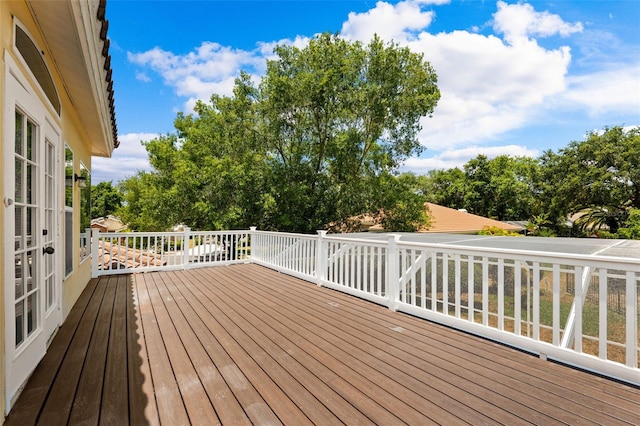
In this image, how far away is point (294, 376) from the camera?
2.30 meters

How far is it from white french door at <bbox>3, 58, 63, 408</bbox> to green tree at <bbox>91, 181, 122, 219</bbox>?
147ft

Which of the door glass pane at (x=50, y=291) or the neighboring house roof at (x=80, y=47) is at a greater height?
the neighboring house roof at (x=80, y=47)

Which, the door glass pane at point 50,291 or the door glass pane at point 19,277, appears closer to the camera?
the door glass pane at point 19,277

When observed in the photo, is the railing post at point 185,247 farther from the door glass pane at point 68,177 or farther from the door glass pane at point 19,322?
the door glass pane at point 19,322

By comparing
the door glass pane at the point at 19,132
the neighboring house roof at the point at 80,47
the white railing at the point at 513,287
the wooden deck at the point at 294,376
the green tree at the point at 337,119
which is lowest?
the wooden deck at the point at 294,376

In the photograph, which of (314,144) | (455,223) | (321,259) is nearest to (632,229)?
(455,223)

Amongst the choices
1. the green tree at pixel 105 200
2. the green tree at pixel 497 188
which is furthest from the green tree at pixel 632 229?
the green tree at pixel 105 200

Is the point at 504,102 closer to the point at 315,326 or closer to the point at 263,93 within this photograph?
the point at 263,93

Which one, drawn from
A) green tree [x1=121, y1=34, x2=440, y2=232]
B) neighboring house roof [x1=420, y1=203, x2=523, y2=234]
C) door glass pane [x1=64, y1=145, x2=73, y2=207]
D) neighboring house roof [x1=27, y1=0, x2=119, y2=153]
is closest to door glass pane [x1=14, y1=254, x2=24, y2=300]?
neighboring house roof [x1=27, y1=0, x2=119, y2=153]

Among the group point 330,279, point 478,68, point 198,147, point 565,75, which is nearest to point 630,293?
point 330,279

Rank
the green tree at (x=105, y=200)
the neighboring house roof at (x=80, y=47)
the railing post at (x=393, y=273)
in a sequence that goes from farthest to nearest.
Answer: the green tree at (x=105, y=200) < the railing post at (x=393, y=273) < the neighboring house roof at (x=80, y=47)

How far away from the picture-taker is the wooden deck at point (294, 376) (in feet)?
6.04

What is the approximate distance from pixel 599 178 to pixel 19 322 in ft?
86.1

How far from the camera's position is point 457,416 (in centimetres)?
182
